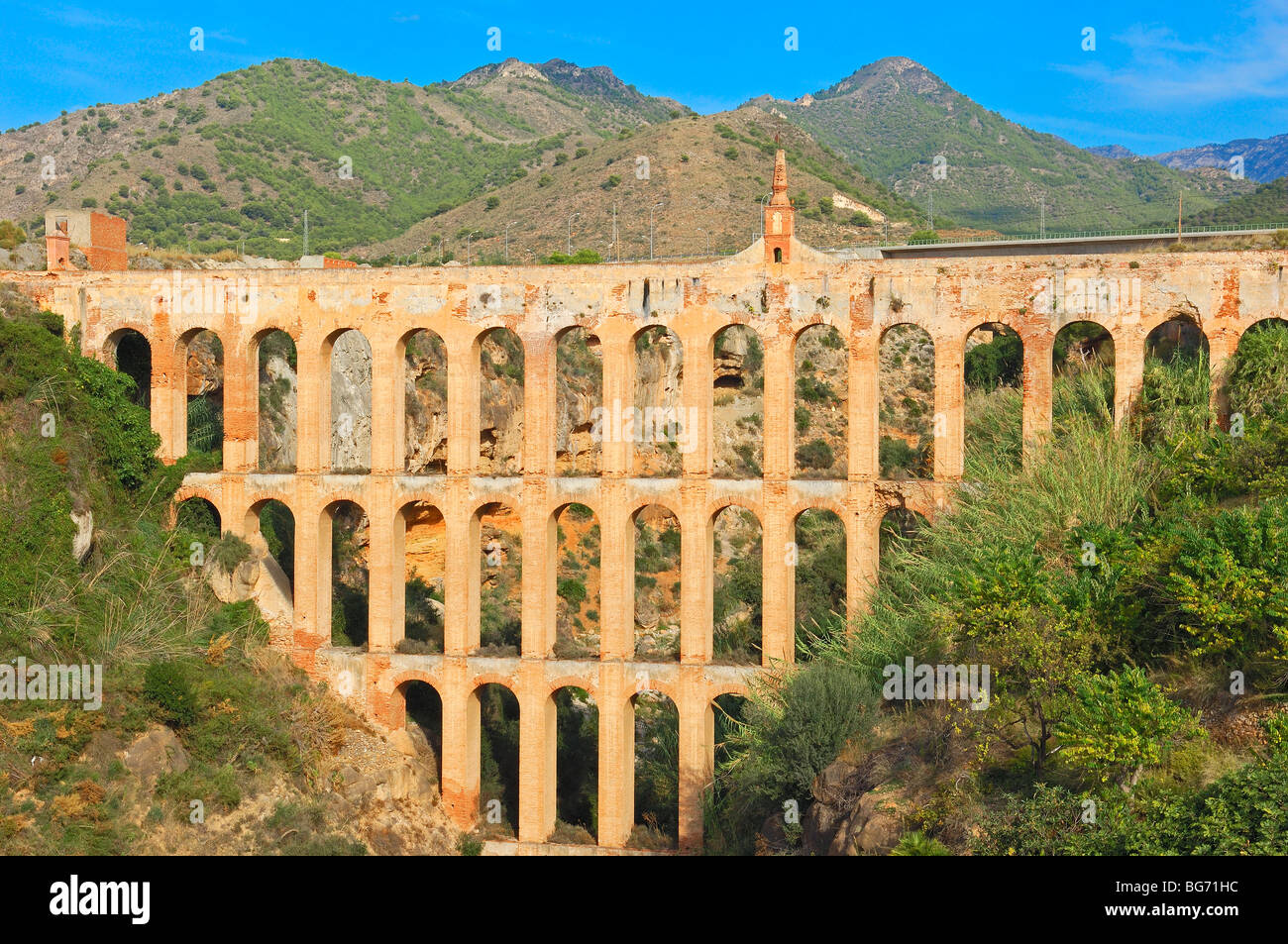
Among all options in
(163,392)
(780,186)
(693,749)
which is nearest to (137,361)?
(163,392)

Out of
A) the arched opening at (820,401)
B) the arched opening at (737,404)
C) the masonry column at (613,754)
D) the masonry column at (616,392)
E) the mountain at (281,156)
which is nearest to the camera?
the masonry column at (613,754)

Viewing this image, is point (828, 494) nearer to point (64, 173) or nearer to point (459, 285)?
point (459, 285)

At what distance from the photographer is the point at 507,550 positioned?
46281 millimetres

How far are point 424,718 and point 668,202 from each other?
40.5 metres

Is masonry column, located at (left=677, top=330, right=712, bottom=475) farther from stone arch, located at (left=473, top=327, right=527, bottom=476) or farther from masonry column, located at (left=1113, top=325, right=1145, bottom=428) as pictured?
stone arch, located at (left=473, top=327, right=527, bottom=476)

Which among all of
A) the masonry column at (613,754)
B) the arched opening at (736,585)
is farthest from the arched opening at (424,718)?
the arched opening at (736,585)

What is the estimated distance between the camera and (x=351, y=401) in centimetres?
3872

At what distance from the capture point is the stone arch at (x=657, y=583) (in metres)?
46.8

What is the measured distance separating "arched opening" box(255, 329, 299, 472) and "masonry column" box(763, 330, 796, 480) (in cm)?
1452

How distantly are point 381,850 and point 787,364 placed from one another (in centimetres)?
1546

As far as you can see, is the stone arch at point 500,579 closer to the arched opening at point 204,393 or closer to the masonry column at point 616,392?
the masonry column at point 616,392

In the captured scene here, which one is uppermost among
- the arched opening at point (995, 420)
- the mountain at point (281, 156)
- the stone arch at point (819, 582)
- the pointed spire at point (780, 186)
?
the mountain at point (281, 156)

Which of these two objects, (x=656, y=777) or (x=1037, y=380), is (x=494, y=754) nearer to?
(x=656, y=777)

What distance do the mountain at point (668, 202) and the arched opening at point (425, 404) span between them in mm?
20727
